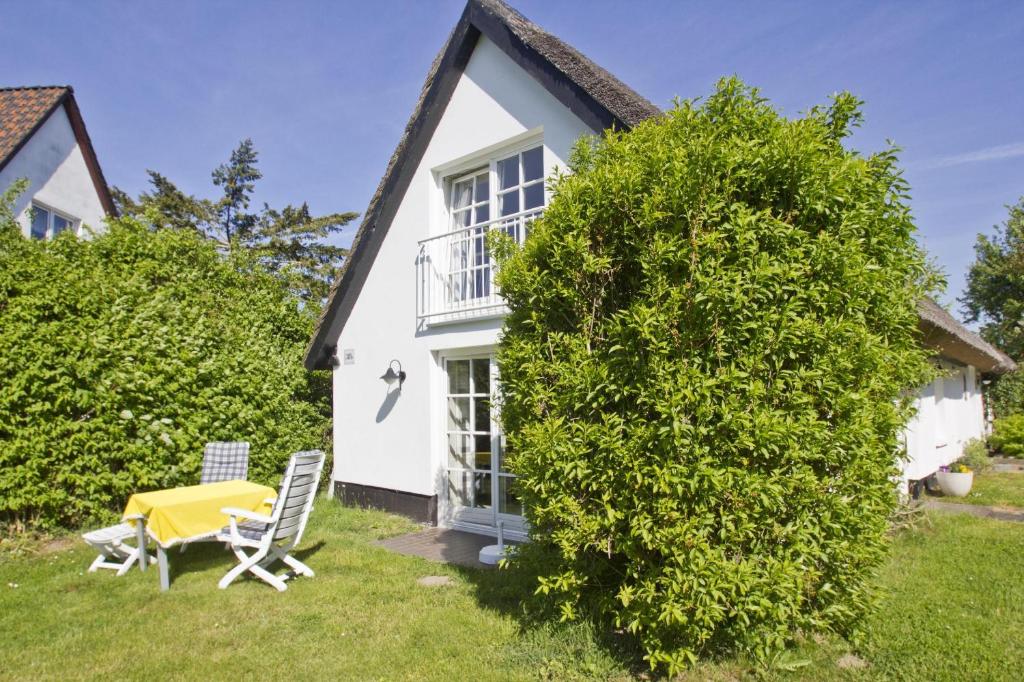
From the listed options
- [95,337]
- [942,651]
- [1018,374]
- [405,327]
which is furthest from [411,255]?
[1018,374]

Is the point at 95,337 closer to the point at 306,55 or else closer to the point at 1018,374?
the point at 306,55

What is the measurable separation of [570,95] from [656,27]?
2269mm

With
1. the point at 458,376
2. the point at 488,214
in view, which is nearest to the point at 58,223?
the point at 488,214

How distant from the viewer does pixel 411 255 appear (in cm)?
876

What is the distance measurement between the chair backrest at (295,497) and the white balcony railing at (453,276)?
2769 millimetres

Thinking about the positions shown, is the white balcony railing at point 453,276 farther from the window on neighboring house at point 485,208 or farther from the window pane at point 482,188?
the window pane at point 482,188

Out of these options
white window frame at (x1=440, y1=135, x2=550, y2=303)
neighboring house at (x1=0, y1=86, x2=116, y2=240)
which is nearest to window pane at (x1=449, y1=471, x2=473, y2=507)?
white window frame at (x1=440, y1=135, x2=550, y2=303)

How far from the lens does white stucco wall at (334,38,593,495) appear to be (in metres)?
7.66

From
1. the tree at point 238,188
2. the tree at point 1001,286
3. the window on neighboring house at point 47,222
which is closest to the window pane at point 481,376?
the window on neighboring house at point 47,222

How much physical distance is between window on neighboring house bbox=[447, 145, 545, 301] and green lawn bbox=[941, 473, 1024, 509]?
826cm

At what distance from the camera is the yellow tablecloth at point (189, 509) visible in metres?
5.53

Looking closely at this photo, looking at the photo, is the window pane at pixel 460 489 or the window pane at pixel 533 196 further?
the window pane at pixel 460 489

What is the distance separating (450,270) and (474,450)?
245 centimetres

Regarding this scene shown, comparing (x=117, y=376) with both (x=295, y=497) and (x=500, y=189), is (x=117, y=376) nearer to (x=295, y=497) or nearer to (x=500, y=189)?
(x=295, y=497)
